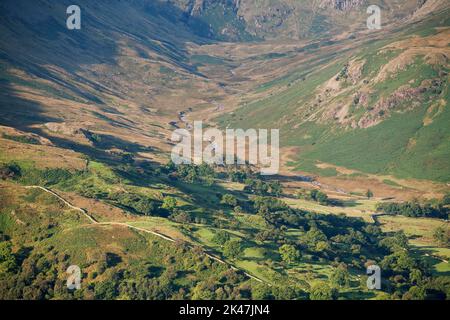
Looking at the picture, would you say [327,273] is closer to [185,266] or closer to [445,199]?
[185,266]

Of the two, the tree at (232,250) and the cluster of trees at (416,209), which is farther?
the cluster of trees at (416,209)

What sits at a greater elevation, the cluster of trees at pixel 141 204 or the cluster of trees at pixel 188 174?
the cluster of trees at pixel 188 174

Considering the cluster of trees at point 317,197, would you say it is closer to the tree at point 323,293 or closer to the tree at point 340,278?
the tree at point 340,278

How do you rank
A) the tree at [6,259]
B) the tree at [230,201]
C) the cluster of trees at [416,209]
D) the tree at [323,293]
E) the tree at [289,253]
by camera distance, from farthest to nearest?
the cluster of trees at [416,209] < the tree at [230,201] < the tree at [289,253] < the tree at [6,259] < the tree at [323,293]

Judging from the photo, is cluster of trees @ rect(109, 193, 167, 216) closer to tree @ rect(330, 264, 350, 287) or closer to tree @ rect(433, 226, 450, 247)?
tree @ rect(330, 264, 350, 287)

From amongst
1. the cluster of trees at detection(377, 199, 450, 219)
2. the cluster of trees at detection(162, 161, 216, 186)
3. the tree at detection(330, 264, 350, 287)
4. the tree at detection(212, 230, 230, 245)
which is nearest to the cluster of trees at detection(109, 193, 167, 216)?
the tree at detection(212, 230, 230, 245)

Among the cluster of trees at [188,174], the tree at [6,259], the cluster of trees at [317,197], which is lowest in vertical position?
the tree at [6,259]

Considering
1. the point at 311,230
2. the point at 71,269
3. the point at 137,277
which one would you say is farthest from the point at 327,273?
the point at 71,269

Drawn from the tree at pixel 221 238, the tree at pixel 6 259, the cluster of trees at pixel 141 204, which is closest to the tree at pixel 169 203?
the cluster of trees at pixel 141 204
